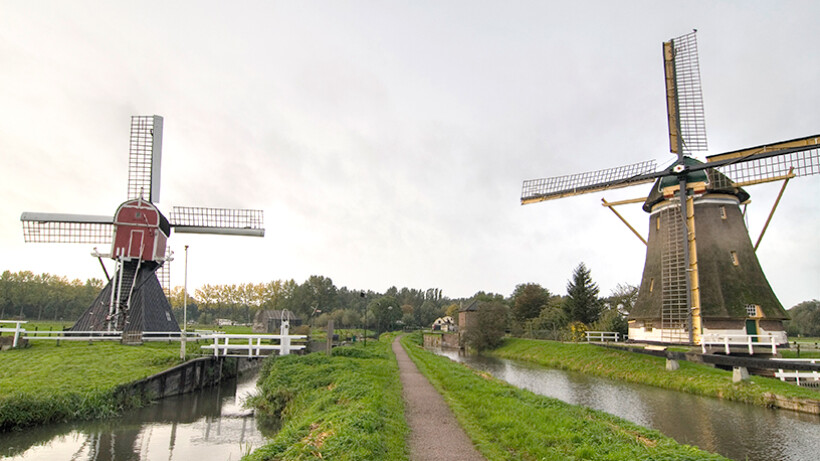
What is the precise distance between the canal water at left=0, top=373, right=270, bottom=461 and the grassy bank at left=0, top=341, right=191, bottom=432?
41 centimetres

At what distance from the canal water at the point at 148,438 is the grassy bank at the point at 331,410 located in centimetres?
120

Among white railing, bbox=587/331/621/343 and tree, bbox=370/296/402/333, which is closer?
white railing, bbox=587/331/621/343

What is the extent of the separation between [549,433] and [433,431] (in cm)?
226

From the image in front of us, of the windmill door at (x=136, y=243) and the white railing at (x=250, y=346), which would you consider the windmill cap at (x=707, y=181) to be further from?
the windmill door at (x=136, y=243)

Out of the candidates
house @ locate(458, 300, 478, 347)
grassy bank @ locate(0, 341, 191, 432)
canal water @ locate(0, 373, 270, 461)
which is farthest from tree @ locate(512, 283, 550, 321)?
canal water @ locate(0, 373, 270, 461)

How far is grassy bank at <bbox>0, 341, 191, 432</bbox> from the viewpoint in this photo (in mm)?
11562

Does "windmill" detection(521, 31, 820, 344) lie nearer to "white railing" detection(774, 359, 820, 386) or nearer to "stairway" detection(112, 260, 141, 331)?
"white railing" detection(774, 359, 820, 386)

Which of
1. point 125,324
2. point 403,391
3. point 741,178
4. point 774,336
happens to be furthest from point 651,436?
point 125,324

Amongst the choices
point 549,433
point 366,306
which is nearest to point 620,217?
point 549,433

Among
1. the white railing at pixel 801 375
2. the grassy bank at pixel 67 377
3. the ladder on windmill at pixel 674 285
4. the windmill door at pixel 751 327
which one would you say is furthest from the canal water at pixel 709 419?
the grassy bank at pixel 67 377

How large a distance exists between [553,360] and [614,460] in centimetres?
2577

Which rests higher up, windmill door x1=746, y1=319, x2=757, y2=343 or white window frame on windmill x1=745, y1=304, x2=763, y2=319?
white window frame on windmill x1=745, y1=304, x2=763, y2=319

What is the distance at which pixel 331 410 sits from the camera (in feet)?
32.8

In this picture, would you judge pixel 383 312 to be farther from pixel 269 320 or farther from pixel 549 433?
pixel 549 433
